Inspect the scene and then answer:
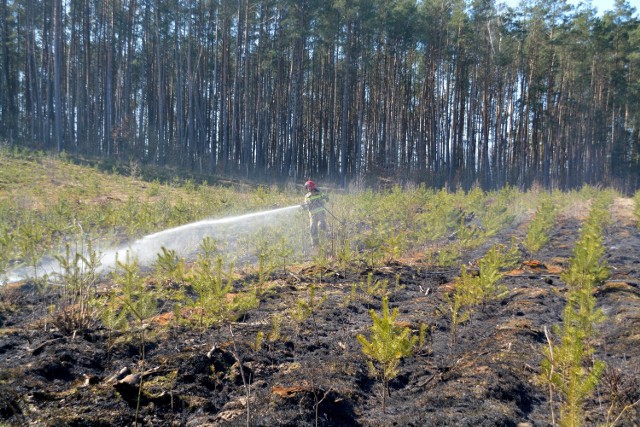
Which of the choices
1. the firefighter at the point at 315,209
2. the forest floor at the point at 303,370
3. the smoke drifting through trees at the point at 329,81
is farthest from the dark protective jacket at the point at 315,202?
the smoke drifting through trees at the point at 329,81

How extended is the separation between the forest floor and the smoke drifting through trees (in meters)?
23.7

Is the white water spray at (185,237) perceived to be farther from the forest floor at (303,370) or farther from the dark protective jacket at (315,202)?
the forest floor at (303,370)

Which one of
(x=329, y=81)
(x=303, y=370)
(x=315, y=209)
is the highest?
(x=329, y=81)

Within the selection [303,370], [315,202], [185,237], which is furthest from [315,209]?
[303,370]

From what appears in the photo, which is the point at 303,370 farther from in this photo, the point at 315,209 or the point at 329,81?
the point at 329,81

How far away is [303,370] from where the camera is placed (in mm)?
3916

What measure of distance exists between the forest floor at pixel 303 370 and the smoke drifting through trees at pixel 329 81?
23.7 m

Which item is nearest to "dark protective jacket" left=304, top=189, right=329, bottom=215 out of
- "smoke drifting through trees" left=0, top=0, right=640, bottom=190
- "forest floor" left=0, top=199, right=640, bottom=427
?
"forest floor" left=0, top=199, right=640, bottom=427

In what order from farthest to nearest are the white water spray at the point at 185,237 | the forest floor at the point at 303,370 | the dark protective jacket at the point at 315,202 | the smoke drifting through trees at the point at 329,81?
the smoke drifting through trees at the point at 329,81
the dark protective jacket at the point at 315,202
the white water spray at the point at 185,237
the forest floor at the point at 303,370

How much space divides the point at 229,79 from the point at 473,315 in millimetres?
30654

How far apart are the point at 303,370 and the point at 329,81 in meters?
31.7

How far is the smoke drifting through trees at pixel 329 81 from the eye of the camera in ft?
95.9

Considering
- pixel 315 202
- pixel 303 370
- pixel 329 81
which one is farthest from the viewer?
pixel 329 81

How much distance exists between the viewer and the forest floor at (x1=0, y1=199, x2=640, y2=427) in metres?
3.14
